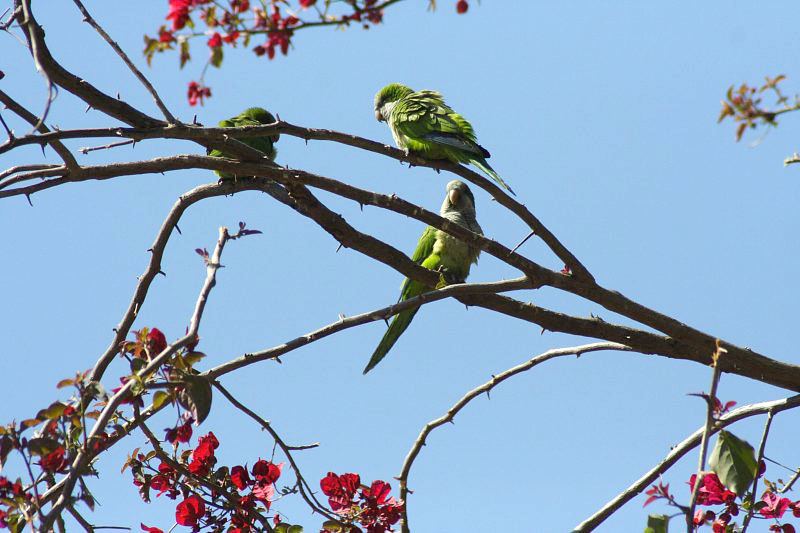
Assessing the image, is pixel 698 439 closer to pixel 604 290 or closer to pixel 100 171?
pixel 604 290

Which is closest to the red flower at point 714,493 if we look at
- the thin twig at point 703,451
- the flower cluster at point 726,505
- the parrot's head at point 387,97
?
the flower cluster at point 726,505

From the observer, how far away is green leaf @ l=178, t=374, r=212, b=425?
287cm

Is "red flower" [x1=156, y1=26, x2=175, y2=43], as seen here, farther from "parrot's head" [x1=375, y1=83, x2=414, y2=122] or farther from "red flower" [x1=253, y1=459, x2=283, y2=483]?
"parrot's head" [x1=375, y1=83, x2=414, y2=122]

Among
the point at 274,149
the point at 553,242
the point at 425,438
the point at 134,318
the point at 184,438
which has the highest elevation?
the point at 274,149

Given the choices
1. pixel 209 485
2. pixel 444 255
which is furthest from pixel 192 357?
pixel 444 255

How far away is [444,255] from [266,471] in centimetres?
256

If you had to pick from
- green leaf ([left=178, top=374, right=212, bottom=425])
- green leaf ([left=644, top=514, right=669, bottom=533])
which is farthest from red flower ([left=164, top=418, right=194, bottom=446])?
green leaf ([left=644, top=514, right=669, bottom=533])

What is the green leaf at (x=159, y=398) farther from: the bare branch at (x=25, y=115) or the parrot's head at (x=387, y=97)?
the parrot's head at (x=387, y=97)

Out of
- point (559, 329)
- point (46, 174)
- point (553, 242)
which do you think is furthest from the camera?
point (559, 329)

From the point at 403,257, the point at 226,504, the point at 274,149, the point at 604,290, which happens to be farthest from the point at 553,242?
the point at 274,149

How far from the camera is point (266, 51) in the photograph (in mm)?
2412

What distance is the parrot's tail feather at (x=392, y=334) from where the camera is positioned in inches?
209

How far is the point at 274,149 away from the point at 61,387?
11.7 feet

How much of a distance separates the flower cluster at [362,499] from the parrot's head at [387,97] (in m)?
3.18
